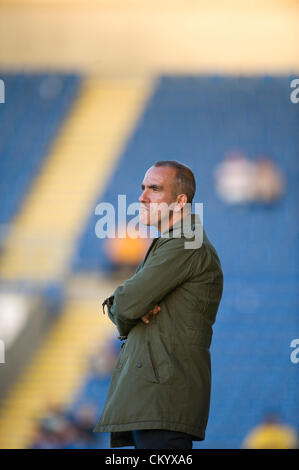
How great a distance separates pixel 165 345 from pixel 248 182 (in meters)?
5.48

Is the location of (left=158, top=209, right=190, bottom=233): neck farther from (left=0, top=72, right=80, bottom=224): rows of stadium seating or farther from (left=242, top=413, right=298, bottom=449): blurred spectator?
(left=0, top=72, right=80, bottom=224): rows of stadium seating

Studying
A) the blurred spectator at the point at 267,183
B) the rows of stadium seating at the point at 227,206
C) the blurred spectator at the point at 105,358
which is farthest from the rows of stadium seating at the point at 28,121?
the blurred spectator at the point at 267,183

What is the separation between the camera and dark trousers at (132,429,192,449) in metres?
1.58

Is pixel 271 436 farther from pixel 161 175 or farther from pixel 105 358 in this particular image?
pixel 161 175

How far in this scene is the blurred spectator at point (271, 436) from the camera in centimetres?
517

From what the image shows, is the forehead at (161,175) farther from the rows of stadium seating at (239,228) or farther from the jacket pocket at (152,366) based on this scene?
the rows of stadium seating at (239,228)

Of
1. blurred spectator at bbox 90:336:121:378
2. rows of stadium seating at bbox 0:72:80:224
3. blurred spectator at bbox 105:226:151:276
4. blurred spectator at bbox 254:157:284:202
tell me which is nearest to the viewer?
blurred spectator at bbox 90:336:121:378

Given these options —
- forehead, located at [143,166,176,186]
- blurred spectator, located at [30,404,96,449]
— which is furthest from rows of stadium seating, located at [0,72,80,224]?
forehead, located at [143,166,176,186]

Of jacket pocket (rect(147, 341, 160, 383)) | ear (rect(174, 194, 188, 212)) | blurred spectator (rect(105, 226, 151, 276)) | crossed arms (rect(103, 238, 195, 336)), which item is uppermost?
blurred spectator (rect(105, 226, 151, 276))

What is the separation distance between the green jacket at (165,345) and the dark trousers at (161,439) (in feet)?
0.06

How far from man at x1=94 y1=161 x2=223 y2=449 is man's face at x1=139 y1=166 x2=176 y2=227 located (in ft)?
0.16

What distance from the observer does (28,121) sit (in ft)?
25.1

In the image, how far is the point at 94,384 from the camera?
5.59 m

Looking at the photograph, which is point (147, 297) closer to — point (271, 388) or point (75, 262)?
point (271, 388)
